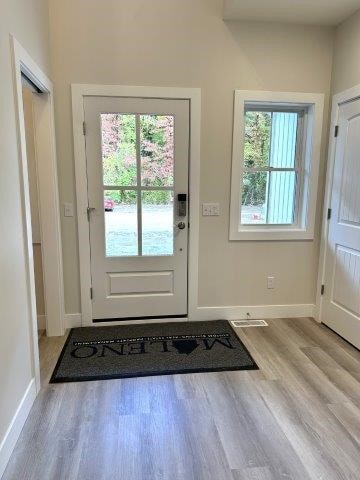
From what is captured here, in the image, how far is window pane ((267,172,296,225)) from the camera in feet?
10.3

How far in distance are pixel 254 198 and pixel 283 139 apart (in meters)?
0.61

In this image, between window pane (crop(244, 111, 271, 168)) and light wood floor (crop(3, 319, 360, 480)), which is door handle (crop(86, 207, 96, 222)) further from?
window pane (crop(244, 111, 271, 168))

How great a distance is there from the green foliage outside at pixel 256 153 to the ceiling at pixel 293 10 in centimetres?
75

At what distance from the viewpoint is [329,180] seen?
2.97m

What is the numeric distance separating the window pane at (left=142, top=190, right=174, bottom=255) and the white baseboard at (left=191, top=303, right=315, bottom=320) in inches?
27.0

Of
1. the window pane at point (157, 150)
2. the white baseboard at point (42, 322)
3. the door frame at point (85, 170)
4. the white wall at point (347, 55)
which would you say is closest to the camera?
the white wall at point (347, 55)

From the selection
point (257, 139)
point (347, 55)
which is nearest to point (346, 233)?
point (257, 139)

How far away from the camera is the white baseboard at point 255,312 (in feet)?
10.3

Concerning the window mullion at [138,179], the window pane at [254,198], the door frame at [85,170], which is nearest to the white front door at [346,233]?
the window pane at [254,198]

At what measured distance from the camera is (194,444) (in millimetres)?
1674

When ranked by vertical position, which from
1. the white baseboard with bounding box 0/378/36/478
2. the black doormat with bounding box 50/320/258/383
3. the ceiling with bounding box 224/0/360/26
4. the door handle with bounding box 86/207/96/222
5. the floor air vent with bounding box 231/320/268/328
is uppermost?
the ceiling with bounding box 224/0/360/26

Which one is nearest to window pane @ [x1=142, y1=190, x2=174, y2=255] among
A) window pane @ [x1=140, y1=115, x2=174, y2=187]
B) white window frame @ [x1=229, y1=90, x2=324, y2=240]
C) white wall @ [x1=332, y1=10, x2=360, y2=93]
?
window pane @ [x1=140, y1=115, x2=174, y2=187]

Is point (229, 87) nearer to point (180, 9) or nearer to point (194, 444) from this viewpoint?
point (180, 9)

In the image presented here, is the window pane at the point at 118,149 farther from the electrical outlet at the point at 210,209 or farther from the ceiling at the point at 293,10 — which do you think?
the ceiling at the point at 293,10
